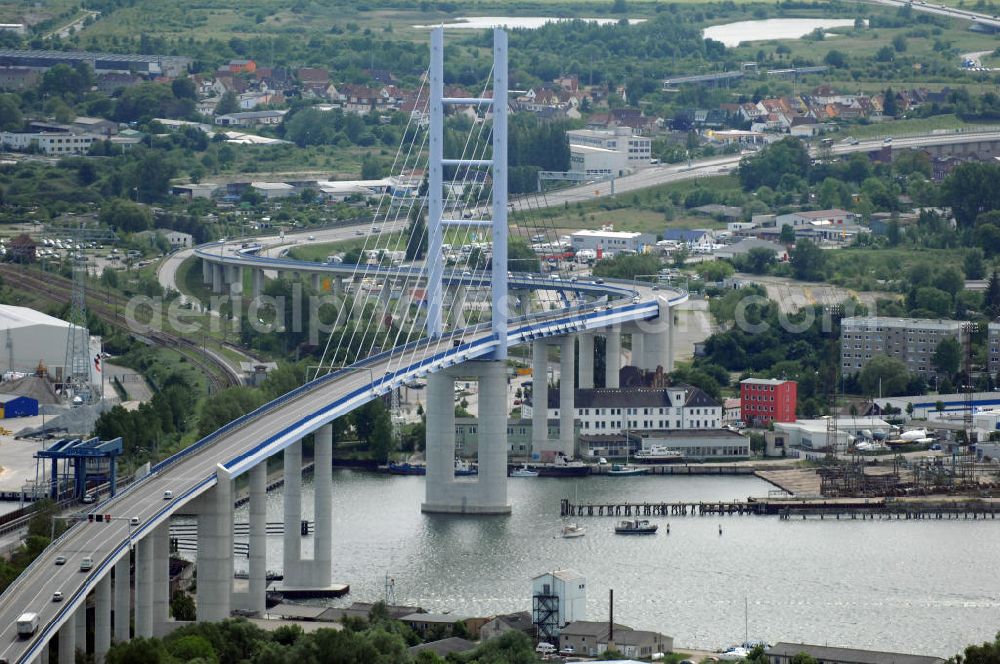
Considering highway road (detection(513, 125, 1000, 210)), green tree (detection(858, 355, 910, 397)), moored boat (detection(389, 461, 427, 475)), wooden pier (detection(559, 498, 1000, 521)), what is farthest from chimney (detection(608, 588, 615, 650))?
highway road (detection(513, 125, 1000, 210))

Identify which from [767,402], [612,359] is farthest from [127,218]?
[767,402]

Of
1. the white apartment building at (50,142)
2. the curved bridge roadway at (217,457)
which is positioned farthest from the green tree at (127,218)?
the curved bridge roadway at (217,457)

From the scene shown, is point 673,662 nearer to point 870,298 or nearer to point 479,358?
point 479,358

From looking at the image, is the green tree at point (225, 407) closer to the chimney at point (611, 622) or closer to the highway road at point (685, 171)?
the chimney at point (611, 622)

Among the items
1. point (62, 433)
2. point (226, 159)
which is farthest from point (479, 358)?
point (226, 159)

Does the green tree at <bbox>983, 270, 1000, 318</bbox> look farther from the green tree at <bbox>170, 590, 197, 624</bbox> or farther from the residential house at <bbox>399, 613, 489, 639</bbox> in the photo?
Answer: the green tree at <bbox>170, 590, 197, 624</bbox>

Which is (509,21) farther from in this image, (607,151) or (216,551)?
(216,551)
